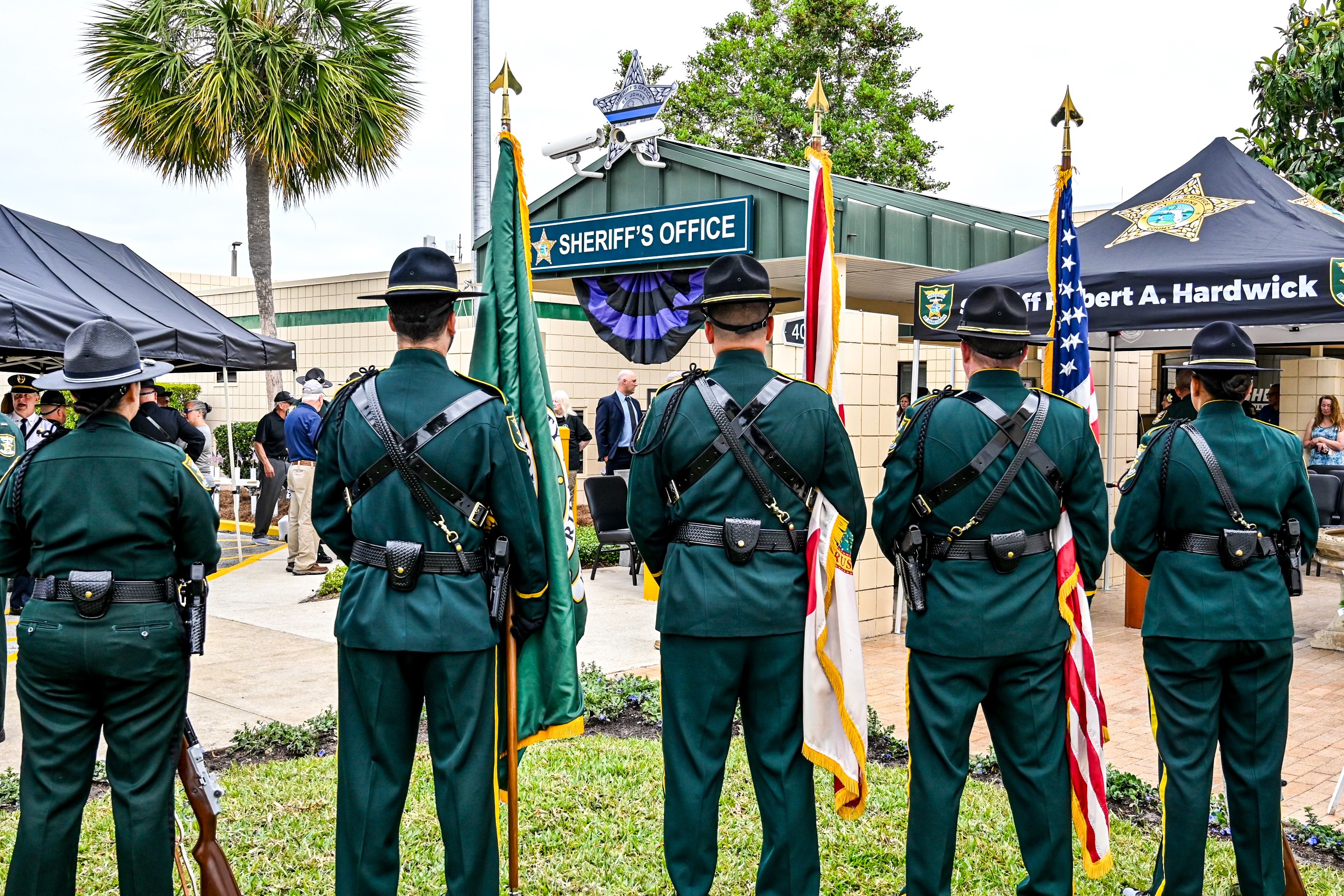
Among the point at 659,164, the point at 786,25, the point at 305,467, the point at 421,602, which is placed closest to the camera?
the point at 421,602

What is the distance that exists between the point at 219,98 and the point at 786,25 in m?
14.9

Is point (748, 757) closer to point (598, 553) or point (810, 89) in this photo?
point (598, 553)

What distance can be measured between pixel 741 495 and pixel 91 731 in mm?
2181

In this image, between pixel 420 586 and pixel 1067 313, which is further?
pixel 1067 313

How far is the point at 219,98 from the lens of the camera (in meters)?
16.7

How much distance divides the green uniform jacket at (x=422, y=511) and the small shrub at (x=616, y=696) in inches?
120

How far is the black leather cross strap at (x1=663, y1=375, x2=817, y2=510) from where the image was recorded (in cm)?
364

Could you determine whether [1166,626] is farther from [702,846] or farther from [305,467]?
[305,467]

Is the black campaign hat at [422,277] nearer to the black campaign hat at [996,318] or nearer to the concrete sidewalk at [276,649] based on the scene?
the black campaign hat at [996,318]

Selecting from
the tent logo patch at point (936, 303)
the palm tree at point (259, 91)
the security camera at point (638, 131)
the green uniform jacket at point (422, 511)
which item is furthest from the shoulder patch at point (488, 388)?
the palm tree at point (259, 91)

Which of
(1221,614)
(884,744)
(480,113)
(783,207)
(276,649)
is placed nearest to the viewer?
(1221,614)

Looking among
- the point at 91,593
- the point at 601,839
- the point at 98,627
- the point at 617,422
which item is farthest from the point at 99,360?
the point at 617,422

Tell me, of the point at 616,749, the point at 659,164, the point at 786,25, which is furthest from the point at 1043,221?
the point at 786,25

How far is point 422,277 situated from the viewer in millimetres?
3518
